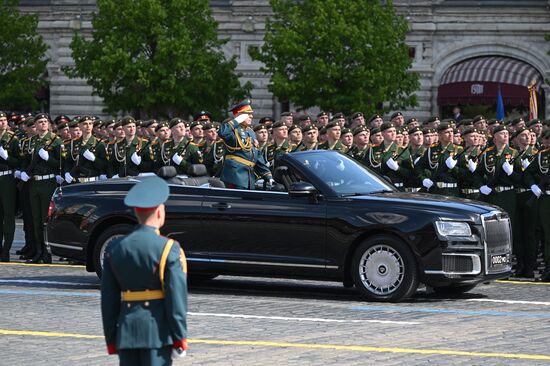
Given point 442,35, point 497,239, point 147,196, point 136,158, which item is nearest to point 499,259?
point 497,239

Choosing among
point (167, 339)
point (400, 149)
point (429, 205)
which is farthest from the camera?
point (400, 149)

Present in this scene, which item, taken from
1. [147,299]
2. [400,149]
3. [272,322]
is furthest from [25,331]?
[400,149]

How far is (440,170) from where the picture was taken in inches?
755

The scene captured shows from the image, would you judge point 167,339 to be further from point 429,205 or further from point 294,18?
point 294,18

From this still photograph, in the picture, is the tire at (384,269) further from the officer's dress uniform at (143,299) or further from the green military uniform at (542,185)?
the officer's dress uniform at (143,299)

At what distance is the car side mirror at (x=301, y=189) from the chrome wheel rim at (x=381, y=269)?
856 mm

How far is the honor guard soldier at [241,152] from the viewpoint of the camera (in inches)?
680

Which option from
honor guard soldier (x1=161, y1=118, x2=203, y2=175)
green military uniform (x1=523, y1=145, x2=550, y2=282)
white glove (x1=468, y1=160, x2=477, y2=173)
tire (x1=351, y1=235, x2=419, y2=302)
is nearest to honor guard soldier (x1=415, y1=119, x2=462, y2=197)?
white glove (x1=468, y1=160, x2=477, y2=173)

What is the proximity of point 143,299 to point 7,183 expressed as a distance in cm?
1307

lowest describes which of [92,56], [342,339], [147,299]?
[342,339]

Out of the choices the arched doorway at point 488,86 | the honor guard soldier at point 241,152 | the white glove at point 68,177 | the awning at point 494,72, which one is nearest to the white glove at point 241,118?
the honor guard soldier at point 241,152

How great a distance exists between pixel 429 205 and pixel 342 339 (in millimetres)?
2958

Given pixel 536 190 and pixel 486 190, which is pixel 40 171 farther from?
pixel 536 190

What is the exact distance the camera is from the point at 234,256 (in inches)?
622
